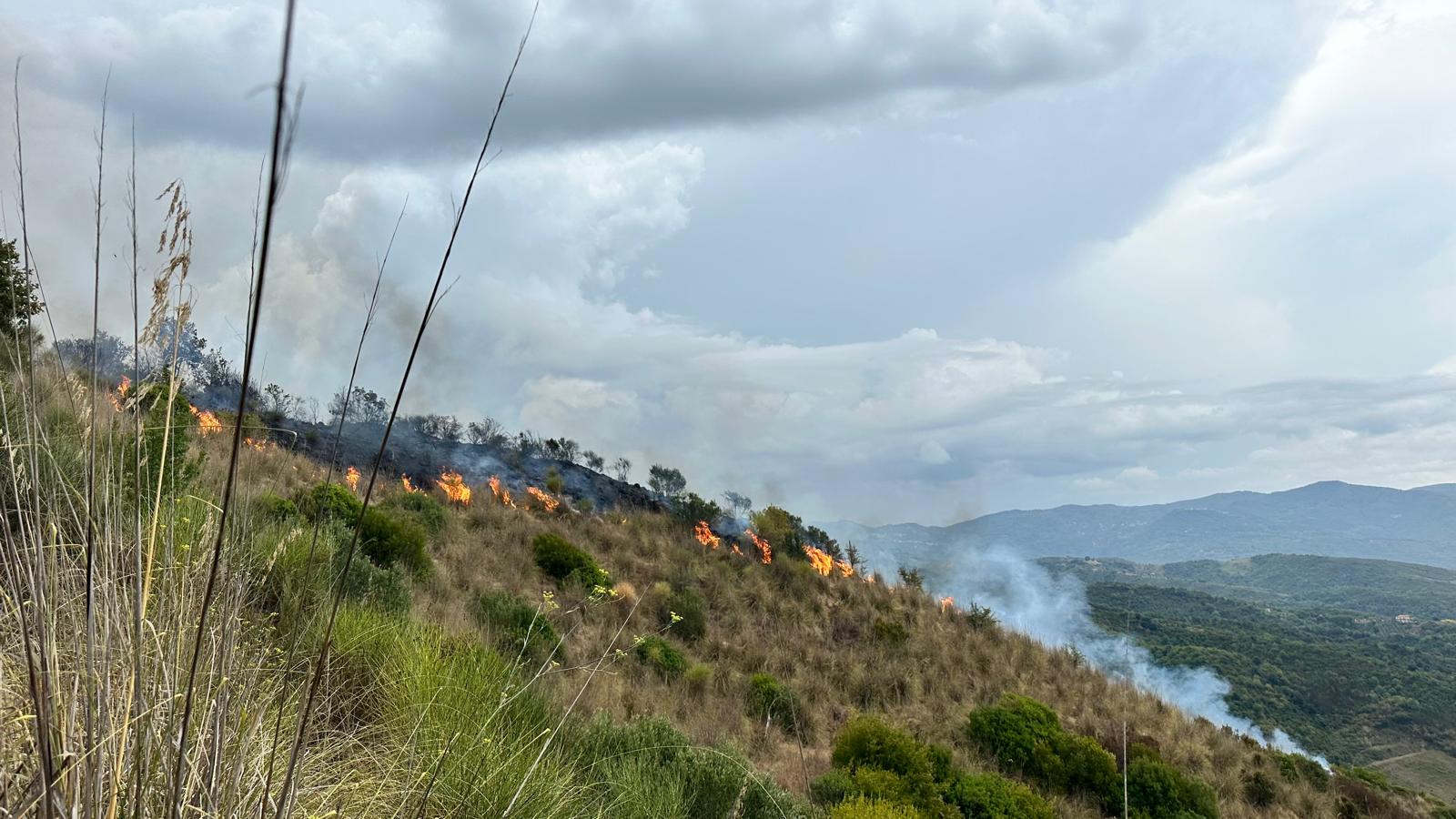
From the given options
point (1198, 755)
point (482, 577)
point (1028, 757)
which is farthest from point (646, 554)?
point (1198, 755)

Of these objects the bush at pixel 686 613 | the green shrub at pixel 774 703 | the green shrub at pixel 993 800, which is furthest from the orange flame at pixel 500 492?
the green shrub at pixel 993 800

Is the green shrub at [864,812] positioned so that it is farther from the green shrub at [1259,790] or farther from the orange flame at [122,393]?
the green shrub at [1259,790]

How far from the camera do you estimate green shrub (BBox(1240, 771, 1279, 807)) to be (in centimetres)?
1034

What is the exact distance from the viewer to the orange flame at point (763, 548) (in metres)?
17.5

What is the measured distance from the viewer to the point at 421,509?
12.7 meters

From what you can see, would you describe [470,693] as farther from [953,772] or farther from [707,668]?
[707,668]

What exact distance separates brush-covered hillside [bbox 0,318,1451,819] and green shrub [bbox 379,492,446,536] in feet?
0.31

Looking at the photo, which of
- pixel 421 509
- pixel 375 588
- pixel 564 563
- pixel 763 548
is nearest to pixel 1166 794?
pixel 564 563

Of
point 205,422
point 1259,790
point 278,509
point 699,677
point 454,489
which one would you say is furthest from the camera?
point 454,489

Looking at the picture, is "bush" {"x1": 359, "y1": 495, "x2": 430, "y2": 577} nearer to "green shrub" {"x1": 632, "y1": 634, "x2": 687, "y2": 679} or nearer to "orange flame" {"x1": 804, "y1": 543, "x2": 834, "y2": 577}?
"green shrub" {"x1": 632, "y1": 634, "x2": 687, "y2": 679}

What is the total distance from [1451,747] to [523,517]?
3598 cm

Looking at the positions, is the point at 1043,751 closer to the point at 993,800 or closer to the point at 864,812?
the point at 993,800

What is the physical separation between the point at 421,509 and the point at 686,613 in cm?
468

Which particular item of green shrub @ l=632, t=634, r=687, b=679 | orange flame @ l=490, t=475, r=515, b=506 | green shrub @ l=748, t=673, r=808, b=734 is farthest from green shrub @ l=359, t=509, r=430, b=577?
orange flame @ l=490, t=475, r=515, b=506
